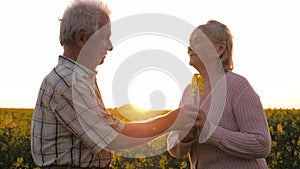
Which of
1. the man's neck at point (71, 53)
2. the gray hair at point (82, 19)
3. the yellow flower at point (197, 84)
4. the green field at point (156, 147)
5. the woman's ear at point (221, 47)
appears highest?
the gray hair at point (82, 19)

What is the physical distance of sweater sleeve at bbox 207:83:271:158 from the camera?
3.29m

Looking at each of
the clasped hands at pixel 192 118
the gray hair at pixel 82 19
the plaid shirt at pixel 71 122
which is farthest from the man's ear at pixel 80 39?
the clasped hands at pixel 192 118

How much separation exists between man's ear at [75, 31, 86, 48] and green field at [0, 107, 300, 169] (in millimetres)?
3144

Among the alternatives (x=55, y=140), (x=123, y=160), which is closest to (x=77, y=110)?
(x=55, y=140)

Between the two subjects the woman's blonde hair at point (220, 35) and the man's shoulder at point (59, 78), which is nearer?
the man's shoulder at point (59, 78)

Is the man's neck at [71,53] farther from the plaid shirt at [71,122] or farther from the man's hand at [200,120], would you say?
the man's hand at [200,120]

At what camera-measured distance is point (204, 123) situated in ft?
10.8

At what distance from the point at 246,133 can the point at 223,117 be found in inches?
7.3

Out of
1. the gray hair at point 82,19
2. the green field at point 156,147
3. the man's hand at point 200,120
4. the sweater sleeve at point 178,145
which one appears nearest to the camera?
the gray hair at point 82,19

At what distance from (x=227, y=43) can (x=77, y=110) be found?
117cm

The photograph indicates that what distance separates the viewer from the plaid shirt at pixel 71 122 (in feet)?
9.79

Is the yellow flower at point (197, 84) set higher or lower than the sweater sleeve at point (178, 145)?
higher

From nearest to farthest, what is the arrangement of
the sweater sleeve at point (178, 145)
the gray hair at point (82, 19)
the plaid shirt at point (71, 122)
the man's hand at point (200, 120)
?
the plaid shirt at point (71, 122) < the gray hair at point (82, 19) < the man's hand at point (200, 120) < the sweater sleeve at point (178, 145)

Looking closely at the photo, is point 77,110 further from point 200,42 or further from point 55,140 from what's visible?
point 200,42
